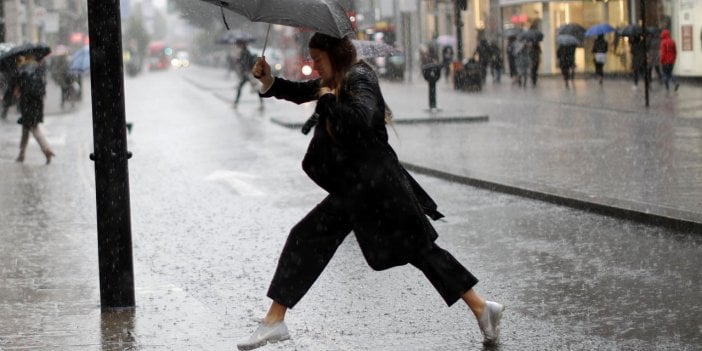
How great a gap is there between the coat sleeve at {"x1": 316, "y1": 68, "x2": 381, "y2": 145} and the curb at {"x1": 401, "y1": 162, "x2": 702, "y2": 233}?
4591mm

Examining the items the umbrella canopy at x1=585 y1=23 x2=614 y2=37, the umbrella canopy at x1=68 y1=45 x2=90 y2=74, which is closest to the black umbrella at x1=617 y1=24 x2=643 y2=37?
the umbrella canopy at x1=585 y1=23 x2=614 y2=37

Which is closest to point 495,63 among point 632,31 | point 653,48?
point 632,31

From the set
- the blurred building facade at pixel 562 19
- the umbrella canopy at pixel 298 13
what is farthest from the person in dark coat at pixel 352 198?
the blurred building facade at pixel 562 19

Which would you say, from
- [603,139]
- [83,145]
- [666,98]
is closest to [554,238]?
[603,139]

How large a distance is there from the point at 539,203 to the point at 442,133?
29.4ft

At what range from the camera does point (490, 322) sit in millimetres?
6352

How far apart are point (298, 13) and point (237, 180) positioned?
904 cm

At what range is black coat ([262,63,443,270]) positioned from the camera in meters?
6.00

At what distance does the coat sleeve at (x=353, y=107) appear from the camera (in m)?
5.77

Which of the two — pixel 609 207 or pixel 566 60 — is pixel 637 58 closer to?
pixel 566 60

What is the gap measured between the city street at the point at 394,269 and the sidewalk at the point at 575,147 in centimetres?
6

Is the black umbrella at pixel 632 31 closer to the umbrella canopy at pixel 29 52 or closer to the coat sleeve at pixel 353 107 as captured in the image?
the umbrella canopy at pixel 29 52

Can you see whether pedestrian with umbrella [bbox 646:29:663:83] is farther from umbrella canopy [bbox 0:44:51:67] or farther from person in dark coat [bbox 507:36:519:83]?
umbrella canopy [bbox 0:44:51:67]

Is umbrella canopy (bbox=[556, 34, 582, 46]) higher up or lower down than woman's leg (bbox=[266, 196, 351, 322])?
higher up
